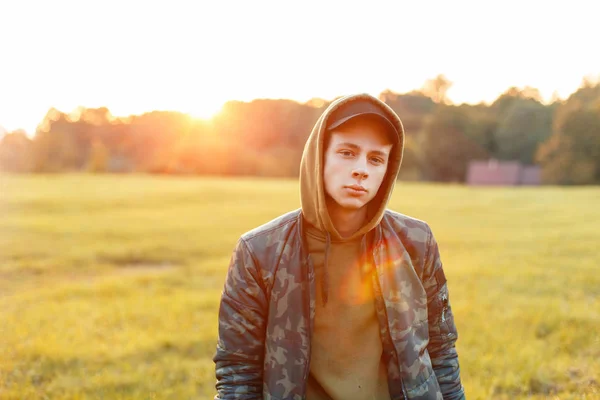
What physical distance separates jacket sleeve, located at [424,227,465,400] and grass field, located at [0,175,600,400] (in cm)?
151

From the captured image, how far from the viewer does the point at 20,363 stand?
486cm

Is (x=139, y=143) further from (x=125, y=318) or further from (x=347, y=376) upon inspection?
(x=347, y=376)

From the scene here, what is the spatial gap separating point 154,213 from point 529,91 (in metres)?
56.6

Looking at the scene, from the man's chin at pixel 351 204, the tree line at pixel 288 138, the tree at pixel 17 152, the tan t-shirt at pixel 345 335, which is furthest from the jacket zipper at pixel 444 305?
the tree at pixel 17 152

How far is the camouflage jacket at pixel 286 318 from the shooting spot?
2590 mm

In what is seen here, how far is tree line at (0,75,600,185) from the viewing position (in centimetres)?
4528

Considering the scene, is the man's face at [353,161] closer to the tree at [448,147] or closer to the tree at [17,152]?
the tree at [448,147]

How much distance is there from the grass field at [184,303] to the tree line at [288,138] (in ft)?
102

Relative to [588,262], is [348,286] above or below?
above

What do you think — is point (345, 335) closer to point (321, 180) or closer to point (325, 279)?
point (325, 279)

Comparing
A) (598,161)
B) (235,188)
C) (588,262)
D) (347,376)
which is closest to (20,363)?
(347,376)

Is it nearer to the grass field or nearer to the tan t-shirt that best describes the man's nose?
the tan t-shirt

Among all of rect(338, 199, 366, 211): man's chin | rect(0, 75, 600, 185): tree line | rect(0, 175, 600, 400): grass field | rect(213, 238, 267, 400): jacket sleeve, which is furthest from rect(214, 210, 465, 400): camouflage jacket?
rect(0, 75, 600, 185): tree line

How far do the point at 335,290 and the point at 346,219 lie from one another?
358 millimetres
